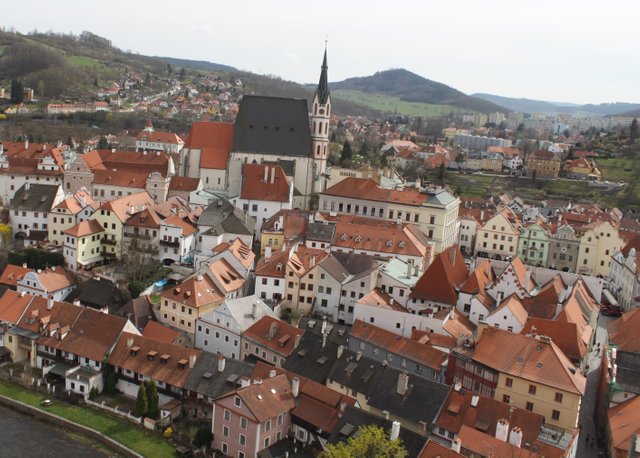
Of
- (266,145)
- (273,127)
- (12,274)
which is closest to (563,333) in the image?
(12,274)

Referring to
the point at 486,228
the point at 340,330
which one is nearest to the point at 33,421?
the point at 340,330

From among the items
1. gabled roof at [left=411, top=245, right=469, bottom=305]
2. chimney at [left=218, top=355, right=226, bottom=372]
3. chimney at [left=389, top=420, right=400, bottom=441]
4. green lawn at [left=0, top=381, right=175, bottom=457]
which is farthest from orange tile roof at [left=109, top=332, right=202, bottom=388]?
gabled roof at [left=411, top=245, right=469, bottom=305]

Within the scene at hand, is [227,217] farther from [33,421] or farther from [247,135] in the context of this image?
[33,421]

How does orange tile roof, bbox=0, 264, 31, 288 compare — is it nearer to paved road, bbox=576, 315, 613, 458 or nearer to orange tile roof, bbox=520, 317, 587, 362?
orange tile roof, bbox=520, 317, 587, 362

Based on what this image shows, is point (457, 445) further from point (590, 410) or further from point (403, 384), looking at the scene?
point (590, 410)

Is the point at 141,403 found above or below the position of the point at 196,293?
below
